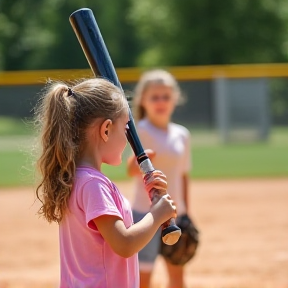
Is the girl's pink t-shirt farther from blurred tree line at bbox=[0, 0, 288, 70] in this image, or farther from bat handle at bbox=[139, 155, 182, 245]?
blurred tree line at bbox=[0, 0, 288, 70]

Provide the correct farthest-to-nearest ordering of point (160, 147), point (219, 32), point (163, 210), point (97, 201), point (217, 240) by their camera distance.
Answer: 1. point (219, 32)
2. point (217, 240)
3. point (160, 147)
4. point (163, 210)
5. point (97, 201)

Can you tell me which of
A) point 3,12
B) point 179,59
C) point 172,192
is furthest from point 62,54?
point 172,192

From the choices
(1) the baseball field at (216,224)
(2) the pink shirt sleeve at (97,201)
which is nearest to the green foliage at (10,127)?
(1) the baseball field at (216,224)

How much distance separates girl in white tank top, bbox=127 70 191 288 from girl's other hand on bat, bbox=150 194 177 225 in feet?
7.23

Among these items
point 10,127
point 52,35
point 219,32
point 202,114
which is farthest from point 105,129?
point 52,35

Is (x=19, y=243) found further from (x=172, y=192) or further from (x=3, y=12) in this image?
(x=3, y=12)

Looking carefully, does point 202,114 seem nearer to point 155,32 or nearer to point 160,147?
point 160,147

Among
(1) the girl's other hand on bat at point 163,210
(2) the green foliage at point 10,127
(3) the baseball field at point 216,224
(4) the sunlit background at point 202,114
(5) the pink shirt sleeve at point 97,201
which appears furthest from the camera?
(2) the green foliage at point 10,127

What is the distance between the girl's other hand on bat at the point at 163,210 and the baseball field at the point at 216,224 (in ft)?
1.55

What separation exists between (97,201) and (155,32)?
119 ft

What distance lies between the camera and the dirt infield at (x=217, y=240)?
21.6ft

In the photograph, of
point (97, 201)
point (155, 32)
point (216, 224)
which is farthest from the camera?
point (155, 32)

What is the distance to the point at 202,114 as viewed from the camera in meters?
19.9

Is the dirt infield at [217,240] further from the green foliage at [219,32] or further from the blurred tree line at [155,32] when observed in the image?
the blurred tree line at [155,32]
